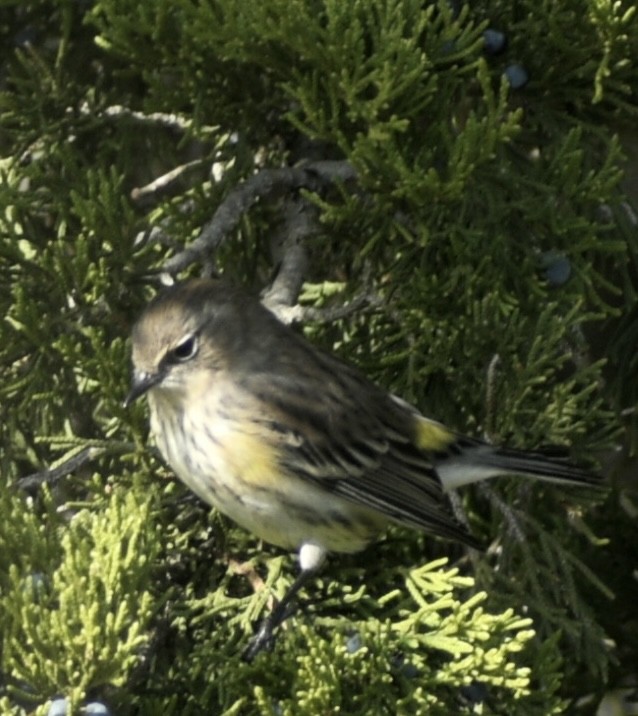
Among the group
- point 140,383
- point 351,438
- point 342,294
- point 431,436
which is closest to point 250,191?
point 342,294

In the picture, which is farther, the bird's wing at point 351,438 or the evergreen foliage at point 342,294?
the bird's wing at point 351,438

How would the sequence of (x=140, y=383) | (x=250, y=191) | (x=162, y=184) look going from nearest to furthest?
(x=140, y=383), (x=250, y=191), (x=162, y=184)

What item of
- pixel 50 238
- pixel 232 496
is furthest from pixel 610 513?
pixel 50 238

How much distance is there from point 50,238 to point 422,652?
4.41ft

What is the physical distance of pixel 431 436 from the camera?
316 centimetres

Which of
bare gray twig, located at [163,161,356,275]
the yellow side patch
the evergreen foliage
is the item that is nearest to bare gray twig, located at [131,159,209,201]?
the evergreen foliage

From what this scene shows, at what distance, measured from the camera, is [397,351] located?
2871 mm

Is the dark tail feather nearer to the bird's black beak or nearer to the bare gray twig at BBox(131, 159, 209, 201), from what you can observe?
the bird's black beak

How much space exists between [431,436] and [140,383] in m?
0.76

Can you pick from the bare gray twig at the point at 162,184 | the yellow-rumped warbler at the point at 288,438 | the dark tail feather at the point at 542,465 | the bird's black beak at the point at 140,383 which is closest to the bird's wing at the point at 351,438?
the yellow-rumped warbler at the point at 288,438

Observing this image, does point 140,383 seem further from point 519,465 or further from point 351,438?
point 519,465

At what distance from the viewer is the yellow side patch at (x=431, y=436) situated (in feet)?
10.2

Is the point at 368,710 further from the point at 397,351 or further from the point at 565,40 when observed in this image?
the point at 565,40

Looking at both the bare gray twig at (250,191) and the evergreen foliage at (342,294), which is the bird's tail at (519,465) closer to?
the evergreen foliage at (342,294)
